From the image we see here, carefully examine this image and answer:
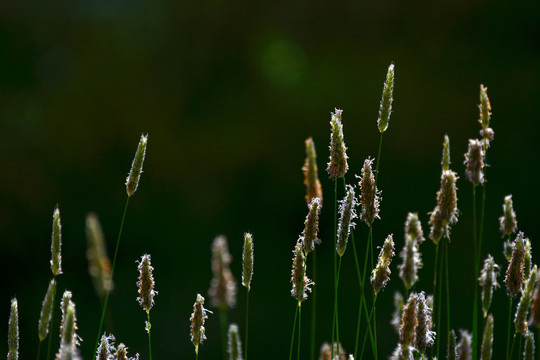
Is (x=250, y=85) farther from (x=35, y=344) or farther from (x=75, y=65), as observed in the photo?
(x=35, y=344)

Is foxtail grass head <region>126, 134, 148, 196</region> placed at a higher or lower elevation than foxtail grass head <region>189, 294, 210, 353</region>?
higher

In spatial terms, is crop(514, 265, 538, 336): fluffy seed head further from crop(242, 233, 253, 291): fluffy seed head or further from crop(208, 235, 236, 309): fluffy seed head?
crop(208, 235, 236, 309): fluffy seed head

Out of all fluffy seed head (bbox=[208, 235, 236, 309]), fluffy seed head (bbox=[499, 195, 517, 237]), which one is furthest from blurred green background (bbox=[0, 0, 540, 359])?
fluffy seed head (bbox=[208, 235, 236, 309])

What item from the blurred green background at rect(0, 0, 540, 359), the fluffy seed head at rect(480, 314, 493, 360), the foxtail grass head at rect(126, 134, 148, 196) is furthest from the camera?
the blurred green background at rect(0, 0, 540, 359)

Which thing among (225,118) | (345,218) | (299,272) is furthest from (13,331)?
(225,118)

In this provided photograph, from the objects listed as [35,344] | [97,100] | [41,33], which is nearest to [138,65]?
[97,100]

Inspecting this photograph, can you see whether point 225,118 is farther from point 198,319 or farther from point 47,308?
point 47,308

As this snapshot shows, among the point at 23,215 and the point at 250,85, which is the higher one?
the point at 250,85
